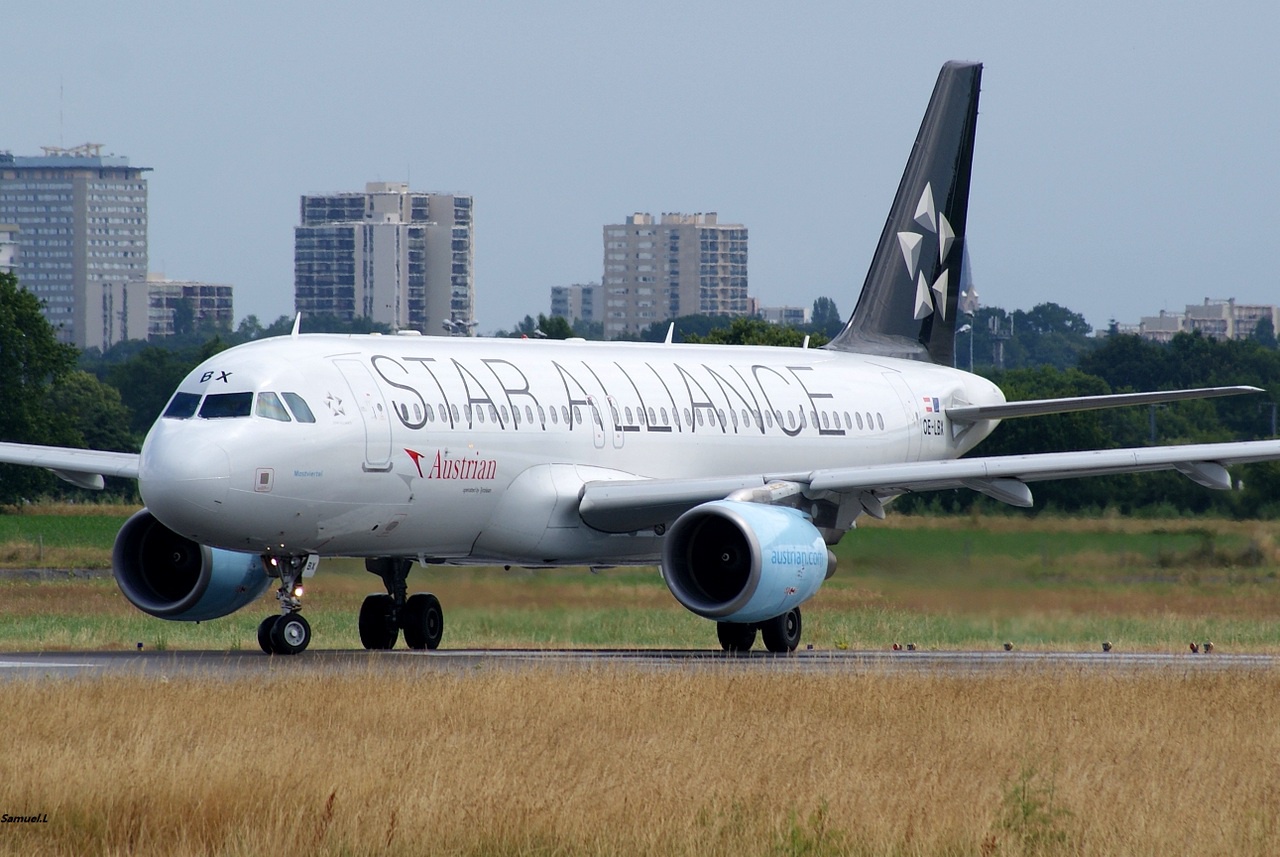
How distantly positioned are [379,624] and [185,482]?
5.08m

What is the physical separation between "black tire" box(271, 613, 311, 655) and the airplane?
2cm

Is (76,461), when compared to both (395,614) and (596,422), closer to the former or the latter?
(395,614)

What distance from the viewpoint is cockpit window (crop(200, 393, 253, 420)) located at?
68.5 ft

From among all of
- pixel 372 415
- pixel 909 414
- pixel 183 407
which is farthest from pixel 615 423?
pixel 909 414

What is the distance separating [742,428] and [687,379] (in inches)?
39.5

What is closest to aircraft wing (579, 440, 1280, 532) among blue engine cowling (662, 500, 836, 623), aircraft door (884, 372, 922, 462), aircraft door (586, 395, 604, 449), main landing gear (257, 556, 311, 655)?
blue engine cowling (662, 500, 836, 623)

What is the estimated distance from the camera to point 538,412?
2419cm

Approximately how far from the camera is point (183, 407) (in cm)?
2105

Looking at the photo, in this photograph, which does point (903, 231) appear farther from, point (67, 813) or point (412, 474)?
point (67, 813)

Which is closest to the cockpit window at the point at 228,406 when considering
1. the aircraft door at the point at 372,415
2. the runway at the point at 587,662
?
the aircraft door at the point at 372,415

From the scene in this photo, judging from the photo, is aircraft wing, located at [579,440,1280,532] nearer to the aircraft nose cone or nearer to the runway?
the runway

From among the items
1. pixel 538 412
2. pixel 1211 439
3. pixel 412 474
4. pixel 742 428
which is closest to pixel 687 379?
pixel 742 428

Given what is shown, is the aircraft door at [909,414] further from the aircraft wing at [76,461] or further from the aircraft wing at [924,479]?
the aircraft wing at [76,461]

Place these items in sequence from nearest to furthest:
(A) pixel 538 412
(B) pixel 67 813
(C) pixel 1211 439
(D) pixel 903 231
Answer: (B) pixel 67 813 < (A) pixel 538 412 < (D) pixel 903 231 < (C) pixel 1211 439
